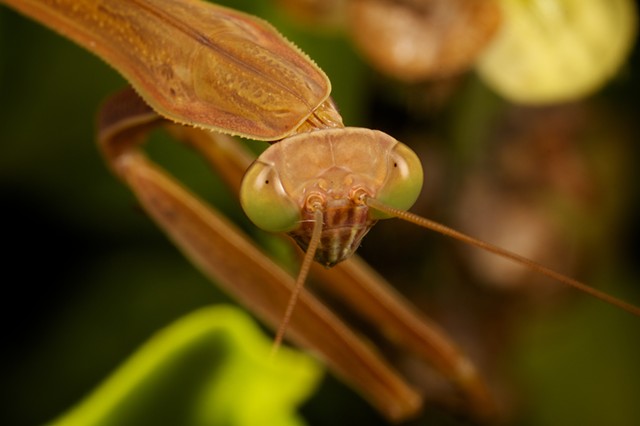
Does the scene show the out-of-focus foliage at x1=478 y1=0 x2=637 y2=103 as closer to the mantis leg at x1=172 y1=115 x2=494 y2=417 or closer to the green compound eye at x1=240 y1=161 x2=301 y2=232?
the mantis leg at x1=172 y1=115 x2=494 y2=417

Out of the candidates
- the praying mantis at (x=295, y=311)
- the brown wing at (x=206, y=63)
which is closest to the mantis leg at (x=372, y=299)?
the praying mantis at (x=295, y=311)

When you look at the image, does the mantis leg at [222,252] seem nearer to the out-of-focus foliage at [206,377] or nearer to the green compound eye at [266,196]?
the out-of-focus foliage at [206,377]

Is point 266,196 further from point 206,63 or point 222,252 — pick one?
point 222,252

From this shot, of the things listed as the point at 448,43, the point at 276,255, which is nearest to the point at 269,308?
the point at 276,255

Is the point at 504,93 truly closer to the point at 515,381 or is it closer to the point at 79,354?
the point at 515,381

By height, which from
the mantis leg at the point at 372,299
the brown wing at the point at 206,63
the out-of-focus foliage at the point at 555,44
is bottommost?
the mantis leg at the point at 372,299

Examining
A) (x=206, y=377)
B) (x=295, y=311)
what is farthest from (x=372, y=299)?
(x=206, y=377)

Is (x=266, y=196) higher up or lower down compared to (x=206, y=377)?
higher up
